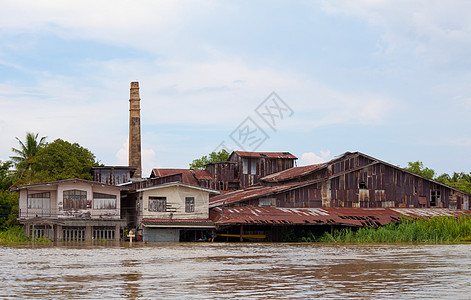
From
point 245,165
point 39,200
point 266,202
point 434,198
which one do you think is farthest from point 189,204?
point 434,198

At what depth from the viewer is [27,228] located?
38.8 m

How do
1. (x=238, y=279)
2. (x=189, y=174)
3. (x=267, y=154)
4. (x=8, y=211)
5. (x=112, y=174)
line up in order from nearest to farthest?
(x=238, y=279) → (x=8, y=211) → (x=112, y=174) → (x=189, y=174) → (x=267, y=154)

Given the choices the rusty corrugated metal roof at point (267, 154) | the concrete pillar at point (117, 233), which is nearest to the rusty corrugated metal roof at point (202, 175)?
the rusty corrugated metal roof at point (267, 154)

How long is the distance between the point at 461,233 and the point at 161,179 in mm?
24759

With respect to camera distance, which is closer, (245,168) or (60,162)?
A: (60,162)

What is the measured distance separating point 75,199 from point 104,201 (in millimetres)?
1968

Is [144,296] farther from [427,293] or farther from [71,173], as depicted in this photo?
[71,173]

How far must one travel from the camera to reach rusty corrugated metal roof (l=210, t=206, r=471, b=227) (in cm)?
3759

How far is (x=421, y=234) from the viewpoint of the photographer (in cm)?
3494

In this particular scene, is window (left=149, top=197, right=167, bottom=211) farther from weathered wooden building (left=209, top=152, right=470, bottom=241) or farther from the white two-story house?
weathered wooden building (left=209, top=152, right=470, bottom=241)

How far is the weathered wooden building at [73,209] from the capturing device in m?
39.1

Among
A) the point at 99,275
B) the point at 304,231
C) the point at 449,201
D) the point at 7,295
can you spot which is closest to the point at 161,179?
the point at 304,231

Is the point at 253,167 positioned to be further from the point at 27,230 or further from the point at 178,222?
the point at 27,230

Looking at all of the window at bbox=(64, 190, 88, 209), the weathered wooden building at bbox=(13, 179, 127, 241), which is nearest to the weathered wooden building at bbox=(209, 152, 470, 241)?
the weathered wooden building at bbox=(13, 179, 127, 241)
